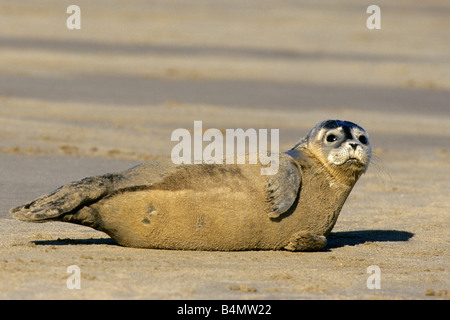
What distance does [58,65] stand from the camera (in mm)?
18719

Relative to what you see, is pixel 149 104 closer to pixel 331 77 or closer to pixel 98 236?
pixel 331 77

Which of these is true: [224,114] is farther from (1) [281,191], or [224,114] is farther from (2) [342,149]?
(1) [281,191]

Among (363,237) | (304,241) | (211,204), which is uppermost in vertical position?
(211,204)

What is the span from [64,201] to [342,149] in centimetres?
202

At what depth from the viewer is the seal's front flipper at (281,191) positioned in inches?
239

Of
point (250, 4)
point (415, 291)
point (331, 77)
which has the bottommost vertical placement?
point (415, 291)

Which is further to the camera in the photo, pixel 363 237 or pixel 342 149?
pixel 363 237

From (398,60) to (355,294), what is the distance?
16614 millimetres

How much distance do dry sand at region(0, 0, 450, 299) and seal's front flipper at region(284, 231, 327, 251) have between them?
3.6 inches

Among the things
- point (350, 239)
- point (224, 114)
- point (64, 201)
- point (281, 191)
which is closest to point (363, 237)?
point (350, 239)

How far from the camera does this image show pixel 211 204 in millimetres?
5973

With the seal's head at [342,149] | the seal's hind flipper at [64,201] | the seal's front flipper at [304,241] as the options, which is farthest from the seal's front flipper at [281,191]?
the seal's hind flipper at [64,201]
